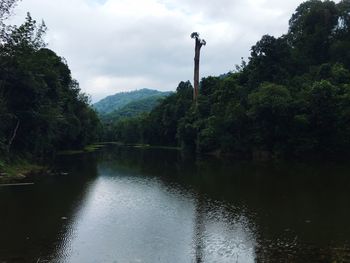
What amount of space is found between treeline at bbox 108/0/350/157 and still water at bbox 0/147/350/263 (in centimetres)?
2478

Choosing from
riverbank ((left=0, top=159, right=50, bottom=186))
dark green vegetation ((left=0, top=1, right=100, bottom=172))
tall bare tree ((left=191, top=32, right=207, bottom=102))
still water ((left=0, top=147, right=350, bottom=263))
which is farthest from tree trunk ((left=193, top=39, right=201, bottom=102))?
still water ((left=0, top=147, right=350, bottom=263))

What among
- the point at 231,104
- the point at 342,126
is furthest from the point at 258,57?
the point at 342,126

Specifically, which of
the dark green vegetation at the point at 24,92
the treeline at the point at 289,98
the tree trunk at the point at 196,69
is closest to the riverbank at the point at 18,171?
the dark green vegetation at the point at 24,92

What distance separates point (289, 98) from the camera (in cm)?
7100

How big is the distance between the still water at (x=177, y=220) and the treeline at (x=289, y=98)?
24.8 m

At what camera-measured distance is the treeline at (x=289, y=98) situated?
2685 inches

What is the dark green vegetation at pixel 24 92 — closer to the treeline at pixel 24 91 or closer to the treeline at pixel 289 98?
the treeline at pixel 24 91

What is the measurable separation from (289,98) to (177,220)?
49.6 meters

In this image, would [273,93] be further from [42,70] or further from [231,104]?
[42,70]

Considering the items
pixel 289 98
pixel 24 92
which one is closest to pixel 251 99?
pixel 289 98

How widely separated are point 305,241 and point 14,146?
41.2 meters

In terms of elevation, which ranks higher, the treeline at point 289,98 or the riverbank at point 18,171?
the treeline at point 289,98

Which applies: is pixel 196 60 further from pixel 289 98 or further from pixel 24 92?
pixel 24 92

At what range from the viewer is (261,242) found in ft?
69.8
